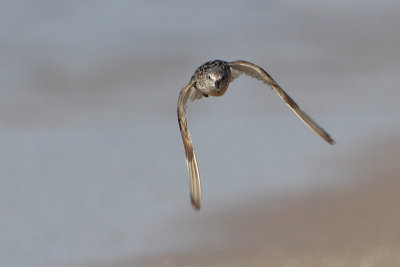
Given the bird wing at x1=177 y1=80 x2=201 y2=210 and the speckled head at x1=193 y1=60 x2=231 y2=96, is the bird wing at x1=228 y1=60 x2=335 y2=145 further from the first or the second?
the bird wing at x1=177 y1=80 x2=201 y2=210

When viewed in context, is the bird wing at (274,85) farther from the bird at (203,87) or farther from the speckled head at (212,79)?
the speckled head at (212,79)

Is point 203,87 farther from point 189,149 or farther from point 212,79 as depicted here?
point 189,149

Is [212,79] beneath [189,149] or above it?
above

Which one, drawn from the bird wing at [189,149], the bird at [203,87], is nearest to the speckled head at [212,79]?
the bird at [203,87]

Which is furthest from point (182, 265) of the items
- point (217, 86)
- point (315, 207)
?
point (217, 86)

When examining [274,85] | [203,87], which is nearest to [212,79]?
[203,87]

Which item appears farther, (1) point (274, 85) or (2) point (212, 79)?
(2) point (212, 79)

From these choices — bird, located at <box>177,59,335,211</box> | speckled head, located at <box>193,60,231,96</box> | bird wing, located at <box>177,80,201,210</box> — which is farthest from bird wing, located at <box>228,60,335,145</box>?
bird wing, located at <box>177,80,201,210</box>
